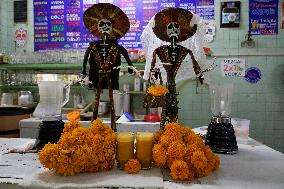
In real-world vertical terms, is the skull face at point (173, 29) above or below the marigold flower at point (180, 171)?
above

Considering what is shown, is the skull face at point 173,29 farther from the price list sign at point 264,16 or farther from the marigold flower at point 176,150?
the price list sign at point 264,16

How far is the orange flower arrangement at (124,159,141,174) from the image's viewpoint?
1594 millimetres

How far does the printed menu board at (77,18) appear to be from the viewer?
15.9 feet

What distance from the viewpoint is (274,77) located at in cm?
475

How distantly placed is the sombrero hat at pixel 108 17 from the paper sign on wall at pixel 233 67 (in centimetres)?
282

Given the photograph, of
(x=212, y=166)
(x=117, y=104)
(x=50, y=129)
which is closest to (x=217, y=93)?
(x=212, y=166)

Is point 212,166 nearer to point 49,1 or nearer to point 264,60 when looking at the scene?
point 264,60

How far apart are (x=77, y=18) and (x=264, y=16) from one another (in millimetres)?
3232

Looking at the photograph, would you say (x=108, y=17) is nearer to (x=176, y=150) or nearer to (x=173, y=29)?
(x=173, y=29)

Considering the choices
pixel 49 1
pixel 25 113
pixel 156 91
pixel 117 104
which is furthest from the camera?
pixel 49 1

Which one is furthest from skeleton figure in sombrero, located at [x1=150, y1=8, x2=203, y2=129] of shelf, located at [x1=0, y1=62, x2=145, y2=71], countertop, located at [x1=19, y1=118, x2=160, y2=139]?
shelf, located at [x1=0, y1=62, x2=145, y2=71]

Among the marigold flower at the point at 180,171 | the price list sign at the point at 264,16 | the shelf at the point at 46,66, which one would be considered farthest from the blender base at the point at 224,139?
the price list sign at the point at 264,16

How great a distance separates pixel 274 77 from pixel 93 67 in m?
3.49

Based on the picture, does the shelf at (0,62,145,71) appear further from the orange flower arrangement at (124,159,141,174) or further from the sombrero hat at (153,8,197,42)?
the orange flower arrangement at (124,159,141,174)
